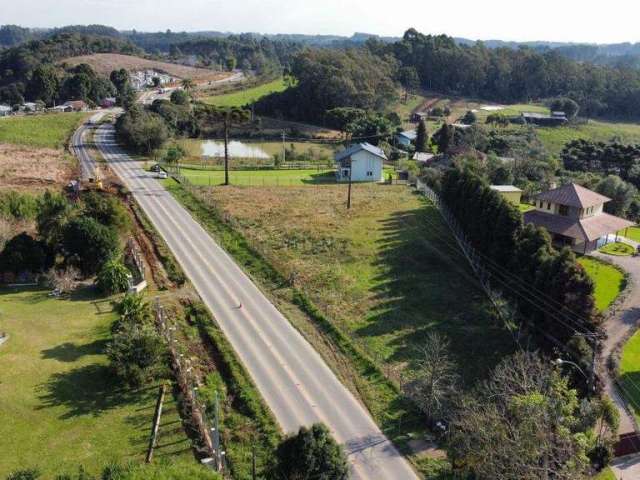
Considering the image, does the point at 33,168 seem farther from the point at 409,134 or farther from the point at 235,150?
the point at 409,134

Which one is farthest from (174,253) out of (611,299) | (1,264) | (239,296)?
(611,299)

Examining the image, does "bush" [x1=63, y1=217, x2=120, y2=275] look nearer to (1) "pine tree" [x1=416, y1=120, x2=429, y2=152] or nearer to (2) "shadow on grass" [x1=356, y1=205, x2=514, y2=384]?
(2) "shadow on grass" [x1=356, y1=205, x2=514, y2=384]

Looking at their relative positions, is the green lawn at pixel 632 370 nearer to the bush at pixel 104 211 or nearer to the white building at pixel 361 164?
the bush at pixel 104 211

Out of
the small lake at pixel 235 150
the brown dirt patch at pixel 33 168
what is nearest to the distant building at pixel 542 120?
the small lake at pixel 235 150

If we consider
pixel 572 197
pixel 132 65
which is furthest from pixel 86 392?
pixel 132 65

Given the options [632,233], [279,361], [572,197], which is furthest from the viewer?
[632,233]
